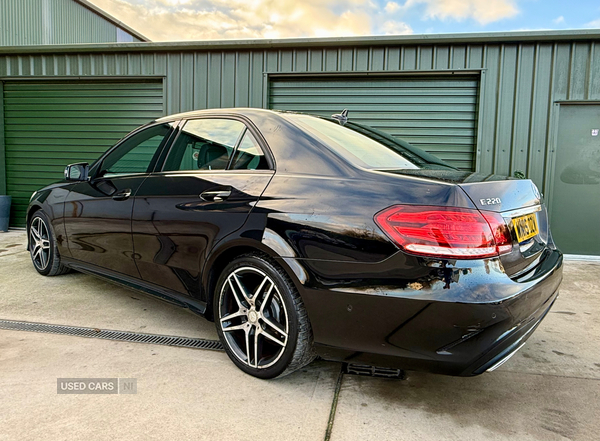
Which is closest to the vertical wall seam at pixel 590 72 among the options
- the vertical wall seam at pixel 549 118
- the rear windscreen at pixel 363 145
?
the vertical wall seam at pixel 549 118

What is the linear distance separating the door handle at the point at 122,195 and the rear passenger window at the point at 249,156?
97 centimetres

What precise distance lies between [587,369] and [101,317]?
3271mm

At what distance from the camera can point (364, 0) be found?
7.20 m

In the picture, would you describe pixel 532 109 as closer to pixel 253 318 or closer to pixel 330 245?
pixel 330 245

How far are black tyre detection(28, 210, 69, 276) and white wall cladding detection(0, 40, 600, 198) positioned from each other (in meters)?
3.54

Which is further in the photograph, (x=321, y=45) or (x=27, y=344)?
(x=321, y=45)

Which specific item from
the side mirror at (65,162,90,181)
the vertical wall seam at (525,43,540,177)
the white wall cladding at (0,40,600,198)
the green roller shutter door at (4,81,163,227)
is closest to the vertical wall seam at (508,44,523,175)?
the white wall cladding at (0,40,600,198)

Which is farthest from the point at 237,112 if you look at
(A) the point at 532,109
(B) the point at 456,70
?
(A) the point at 532,109

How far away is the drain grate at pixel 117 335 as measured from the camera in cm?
273

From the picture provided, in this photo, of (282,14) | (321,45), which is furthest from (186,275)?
(282,14)

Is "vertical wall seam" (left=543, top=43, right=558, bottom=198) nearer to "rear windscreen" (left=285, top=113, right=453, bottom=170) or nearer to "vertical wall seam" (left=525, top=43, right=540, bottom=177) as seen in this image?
"vertical wall seam" (left=525, top=43, right=540, bottom=177)

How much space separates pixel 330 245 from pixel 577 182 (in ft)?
18.7

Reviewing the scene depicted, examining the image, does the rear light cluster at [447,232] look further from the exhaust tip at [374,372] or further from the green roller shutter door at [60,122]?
the green roller shutter door at [60,122]

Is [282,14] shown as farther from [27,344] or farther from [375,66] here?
[27,344]
